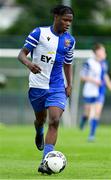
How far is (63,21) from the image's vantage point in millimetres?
13023

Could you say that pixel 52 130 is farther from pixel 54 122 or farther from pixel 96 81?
pixel 96 81

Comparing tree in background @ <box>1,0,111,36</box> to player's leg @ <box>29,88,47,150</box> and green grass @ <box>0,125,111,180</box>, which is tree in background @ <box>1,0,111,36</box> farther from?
player's leg @ <box>29,88,47,150</box>

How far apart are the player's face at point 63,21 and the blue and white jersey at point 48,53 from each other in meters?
0.21

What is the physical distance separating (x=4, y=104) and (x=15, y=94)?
0.82m

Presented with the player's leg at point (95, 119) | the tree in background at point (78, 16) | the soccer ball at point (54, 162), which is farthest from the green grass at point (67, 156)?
the tree in background at point (78, 16)

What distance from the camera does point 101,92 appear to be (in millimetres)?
23641

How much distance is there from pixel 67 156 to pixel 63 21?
3.93 metres

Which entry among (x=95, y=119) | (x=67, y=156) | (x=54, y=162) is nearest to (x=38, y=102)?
(x=54, y=162)

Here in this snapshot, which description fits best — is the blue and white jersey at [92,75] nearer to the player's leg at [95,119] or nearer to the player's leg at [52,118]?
the player's leg at [95,119]

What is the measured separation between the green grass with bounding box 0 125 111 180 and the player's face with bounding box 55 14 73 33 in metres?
2.15

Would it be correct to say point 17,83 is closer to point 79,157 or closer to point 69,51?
point 79,157

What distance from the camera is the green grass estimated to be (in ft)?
41.3

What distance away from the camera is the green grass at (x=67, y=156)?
12.6m

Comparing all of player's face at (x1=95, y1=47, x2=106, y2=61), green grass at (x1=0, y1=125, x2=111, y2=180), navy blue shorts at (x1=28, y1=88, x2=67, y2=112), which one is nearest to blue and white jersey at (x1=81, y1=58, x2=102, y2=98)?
player's face at (x1=95, y1=47, x2=106, y2=61)
